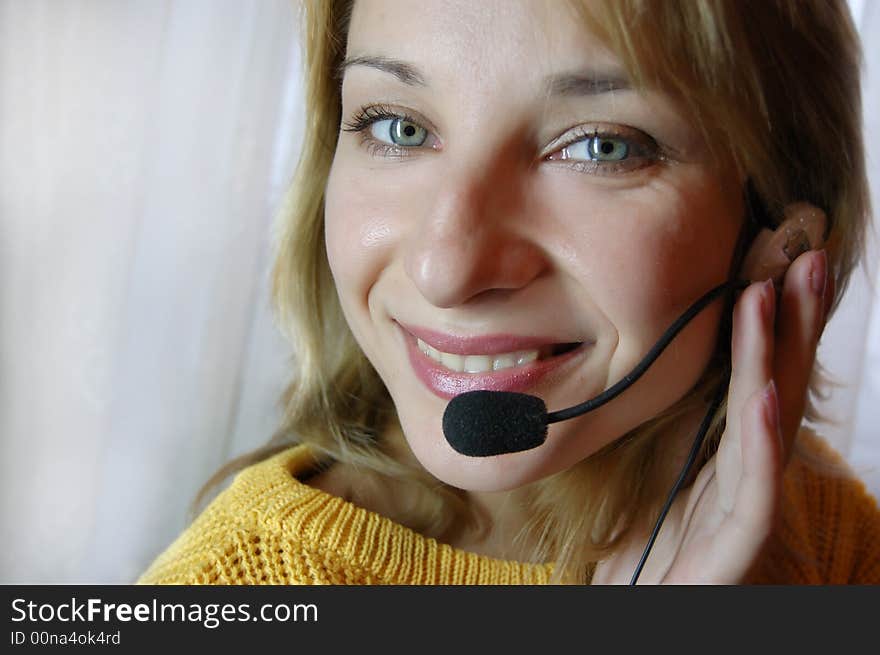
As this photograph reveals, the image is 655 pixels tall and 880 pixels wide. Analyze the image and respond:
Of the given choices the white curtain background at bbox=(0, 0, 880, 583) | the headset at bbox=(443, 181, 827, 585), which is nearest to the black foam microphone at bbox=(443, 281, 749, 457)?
the headset at bbox=(443, 181, 827, 585)

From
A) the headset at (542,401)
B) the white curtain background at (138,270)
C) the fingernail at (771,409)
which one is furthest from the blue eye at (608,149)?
the white curtain background at (138,270)

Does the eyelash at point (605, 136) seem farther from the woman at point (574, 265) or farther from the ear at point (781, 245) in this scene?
the ear at point (781, 245)

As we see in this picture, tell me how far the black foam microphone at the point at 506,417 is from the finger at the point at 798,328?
152 mm

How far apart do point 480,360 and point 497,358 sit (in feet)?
0.06

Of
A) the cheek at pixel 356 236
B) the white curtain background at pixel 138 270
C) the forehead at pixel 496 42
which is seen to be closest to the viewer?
the forehead at pixel 496 42

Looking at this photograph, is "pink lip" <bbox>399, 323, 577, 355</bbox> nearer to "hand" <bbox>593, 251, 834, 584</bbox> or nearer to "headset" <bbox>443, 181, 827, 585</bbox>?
"headset" <bbox>443, 181, 827, 585</bbox>

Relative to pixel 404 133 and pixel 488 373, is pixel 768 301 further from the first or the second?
pixel 404 133

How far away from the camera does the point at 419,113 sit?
748 mm

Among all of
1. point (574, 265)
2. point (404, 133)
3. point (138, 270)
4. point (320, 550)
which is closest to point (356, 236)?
point (404, 133)

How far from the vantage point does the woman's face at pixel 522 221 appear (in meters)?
0.68

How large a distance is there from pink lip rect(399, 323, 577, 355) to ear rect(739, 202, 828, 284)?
0.68 feet

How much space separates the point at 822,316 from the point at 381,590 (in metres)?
0.51

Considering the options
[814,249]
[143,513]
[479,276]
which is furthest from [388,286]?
[143,513]

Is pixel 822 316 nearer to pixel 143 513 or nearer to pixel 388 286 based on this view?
pixel 388 286
